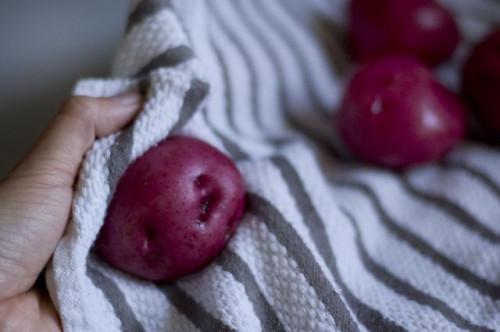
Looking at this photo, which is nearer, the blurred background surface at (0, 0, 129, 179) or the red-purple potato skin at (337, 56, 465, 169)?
the red-purple potato skin at (337, 56, 465, 169)

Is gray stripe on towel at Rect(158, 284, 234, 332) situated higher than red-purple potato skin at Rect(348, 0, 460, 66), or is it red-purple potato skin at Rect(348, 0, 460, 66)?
red-purple potato skin at Rect(348, 0, 460, 66)

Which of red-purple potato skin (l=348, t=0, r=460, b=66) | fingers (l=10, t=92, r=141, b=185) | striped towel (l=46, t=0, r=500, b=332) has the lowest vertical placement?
striped towel (l=46, t=0, r=500, b=332)

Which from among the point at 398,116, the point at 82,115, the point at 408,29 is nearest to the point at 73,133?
the point at 82,115

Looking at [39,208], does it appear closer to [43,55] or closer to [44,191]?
[44,191]

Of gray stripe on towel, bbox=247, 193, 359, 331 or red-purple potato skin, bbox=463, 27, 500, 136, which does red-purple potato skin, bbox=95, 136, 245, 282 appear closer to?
gray stripe on towel, bbox=247, 193, 359, 331

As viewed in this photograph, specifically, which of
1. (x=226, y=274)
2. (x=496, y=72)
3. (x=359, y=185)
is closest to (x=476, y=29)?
(x=496, y=72)

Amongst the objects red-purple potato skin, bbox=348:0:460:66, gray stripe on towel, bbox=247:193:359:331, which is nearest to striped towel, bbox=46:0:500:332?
gray stripe on towel, bbox=247:193:359:331

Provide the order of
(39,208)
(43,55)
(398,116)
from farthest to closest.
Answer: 1. (43,55)
2. (398,116)
3. (39,208)
